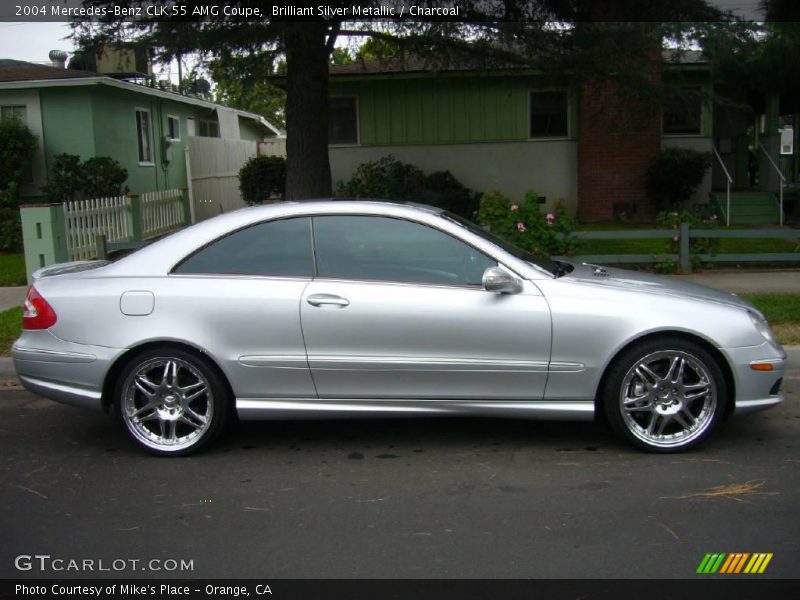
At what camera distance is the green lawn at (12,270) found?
12.3 metres

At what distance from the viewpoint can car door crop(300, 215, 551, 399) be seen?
17.1 feet

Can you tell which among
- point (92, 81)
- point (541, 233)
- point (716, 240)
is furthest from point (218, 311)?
point (92, 81)

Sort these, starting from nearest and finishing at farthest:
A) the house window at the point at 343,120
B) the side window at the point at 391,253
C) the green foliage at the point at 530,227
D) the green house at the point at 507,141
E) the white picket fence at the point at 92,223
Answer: the side window at the point at 391,253
the green foliage at the point at 530,227
the white picket fence at the point at 92,223
the green house at the point at 507,141
the house window at the point at 343,120

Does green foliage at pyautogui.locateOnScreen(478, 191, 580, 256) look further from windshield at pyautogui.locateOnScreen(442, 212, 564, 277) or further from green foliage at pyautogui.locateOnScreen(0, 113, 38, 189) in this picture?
green foliage at pyautogui.locateOnScreen(0, 113, 38, 189)

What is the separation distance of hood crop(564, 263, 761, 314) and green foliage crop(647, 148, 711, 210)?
1305 centimetres

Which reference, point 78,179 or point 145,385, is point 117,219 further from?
point 145,385

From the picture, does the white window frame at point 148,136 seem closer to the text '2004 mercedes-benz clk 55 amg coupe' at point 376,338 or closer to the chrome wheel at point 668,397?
the text '2004 mercedes-benz clk 55 amg coupe' at point 376,338

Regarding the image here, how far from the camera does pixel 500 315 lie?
205 inches

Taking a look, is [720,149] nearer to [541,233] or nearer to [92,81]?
[541,233]

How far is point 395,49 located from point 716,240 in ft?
17.1

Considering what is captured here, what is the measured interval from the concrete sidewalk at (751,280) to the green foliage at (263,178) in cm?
1121

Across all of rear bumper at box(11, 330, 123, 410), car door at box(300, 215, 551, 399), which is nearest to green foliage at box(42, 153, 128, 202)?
rear bumper at box(11, 330, 123, 410)

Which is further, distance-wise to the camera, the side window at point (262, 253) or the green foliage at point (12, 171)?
the green foliage at point (12, 171)

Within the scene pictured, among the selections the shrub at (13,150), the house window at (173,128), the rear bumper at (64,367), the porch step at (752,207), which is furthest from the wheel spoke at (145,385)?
the house window at (173,128)
